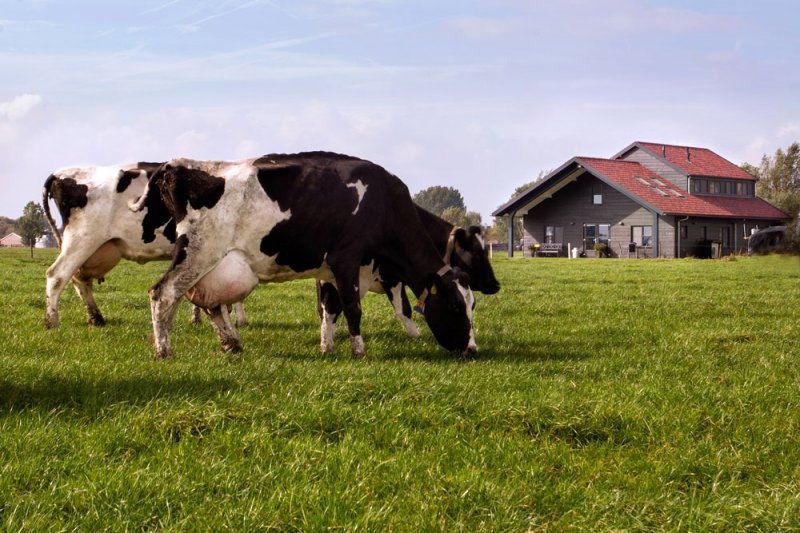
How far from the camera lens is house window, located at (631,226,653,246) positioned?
177ft

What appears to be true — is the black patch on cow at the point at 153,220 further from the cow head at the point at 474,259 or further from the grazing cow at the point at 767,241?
the grazing cow at the point at 767,241

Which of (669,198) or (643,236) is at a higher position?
(669,198)

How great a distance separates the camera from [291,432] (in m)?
5.52

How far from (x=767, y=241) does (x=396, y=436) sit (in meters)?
2.57

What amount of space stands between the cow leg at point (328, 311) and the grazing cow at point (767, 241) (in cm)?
598

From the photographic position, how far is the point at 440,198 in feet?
587

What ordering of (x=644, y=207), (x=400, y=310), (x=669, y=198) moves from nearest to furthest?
1. (x=400, y=310)
2. (x=644, y=207)
3. (x=669, y=198)

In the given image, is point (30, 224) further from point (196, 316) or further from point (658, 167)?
point (196, 316)

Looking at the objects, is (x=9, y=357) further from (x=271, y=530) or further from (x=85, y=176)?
(x=271, y=530)

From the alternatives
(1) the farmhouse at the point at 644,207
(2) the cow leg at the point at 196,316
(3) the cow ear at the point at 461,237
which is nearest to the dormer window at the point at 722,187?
(1) the farmhouse at the point at 644,207

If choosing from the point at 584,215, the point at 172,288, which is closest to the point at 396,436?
the point at 172,288

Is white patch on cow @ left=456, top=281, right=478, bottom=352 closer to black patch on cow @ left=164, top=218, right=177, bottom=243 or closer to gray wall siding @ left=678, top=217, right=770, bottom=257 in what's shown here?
black patch on cow @ left=164, top=218, right=177, bottom=243

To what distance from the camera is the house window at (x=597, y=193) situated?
2201 inches

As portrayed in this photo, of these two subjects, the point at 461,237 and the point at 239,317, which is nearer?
the point at 461,237
